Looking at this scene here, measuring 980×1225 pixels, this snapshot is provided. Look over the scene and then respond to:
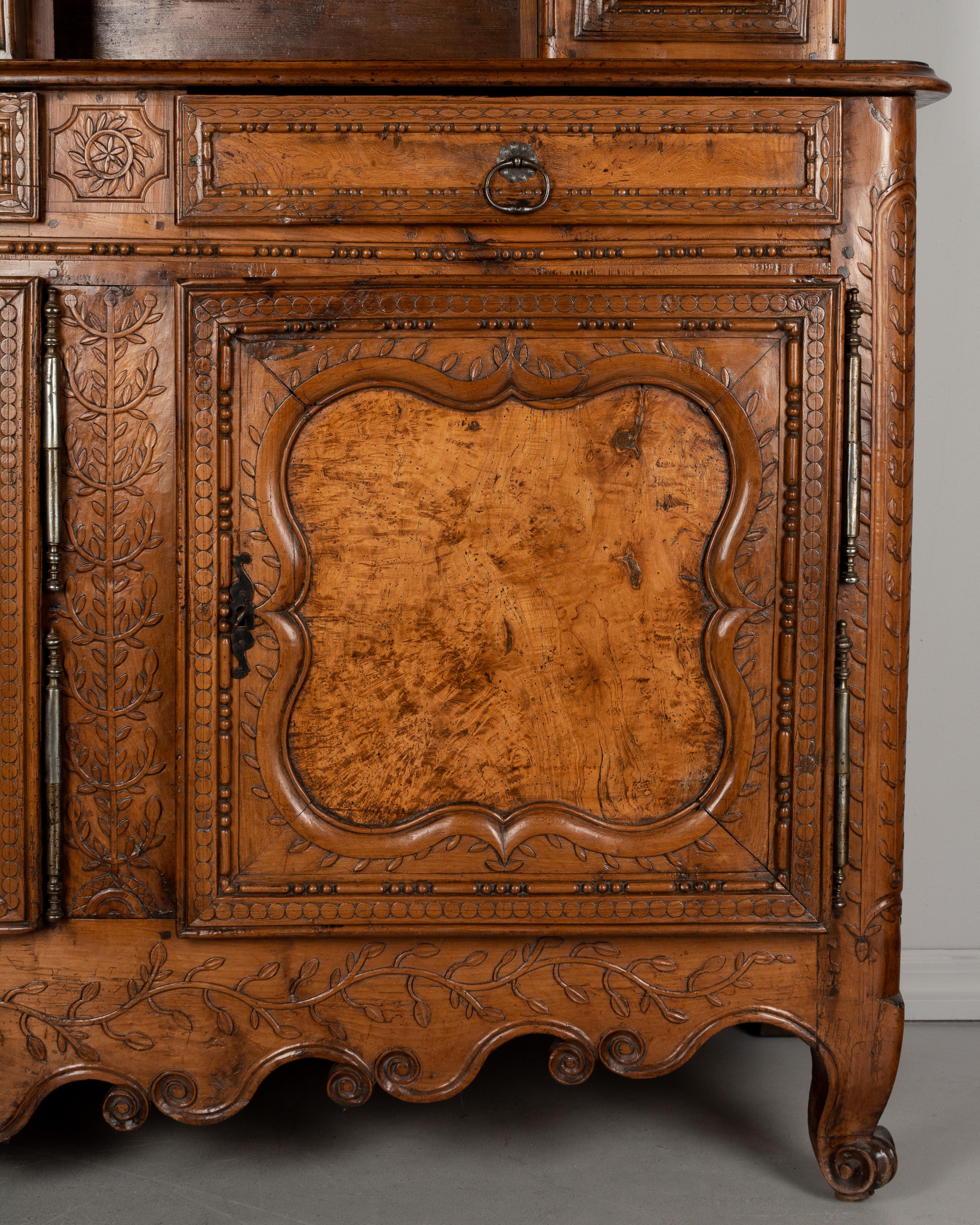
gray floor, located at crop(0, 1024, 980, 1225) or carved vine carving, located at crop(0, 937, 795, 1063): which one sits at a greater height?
carved vine carving, located at crop(0, 937, 795, 1063)

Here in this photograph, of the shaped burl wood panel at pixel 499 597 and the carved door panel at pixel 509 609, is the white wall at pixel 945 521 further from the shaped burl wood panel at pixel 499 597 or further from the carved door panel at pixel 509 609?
the shaped burl wood panel at pixel 499 597

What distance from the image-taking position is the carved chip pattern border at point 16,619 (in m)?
1.47

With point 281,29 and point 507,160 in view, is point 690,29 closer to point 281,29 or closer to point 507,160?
point 507,160

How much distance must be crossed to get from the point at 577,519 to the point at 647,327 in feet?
1.02

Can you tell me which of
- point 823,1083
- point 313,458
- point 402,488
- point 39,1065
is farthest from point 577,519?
point 39,1065

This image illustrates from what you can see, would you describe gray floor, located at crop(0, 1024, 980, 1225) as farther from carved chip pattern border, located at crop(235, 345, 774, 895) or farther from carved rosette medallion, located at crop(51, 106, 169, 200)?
carved rosette medallion, located at crop(51, 106, 169, 200)

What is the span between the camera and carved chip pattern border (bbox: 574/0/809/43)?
1.53 meters

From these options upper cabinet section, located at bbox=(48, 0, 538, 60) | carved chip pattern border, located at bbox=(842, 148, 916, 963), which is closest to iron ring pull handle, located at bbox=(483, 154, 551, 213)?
carved chip pattern border, located at bbox=(842, 148, 916, 963)

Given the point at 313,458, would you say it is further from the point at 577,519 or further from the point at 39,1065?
the point at 39,1065

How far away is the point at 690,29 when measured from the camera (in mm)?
1537

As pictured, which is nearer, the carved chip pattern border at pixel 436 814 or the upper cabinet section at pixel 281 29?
the carved chip pattern border at pixel 436 814

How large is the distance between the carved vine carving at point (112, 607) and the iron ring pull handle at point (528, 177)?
53cm

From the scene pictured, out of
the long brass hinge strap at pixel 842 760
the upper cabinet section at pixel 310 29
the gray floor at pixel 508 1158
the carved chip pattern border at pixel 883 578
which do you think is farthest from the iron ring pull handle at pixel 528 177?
the gray floor at pixel 508 1158

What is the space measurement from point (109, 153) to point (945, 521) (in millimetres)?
1866
